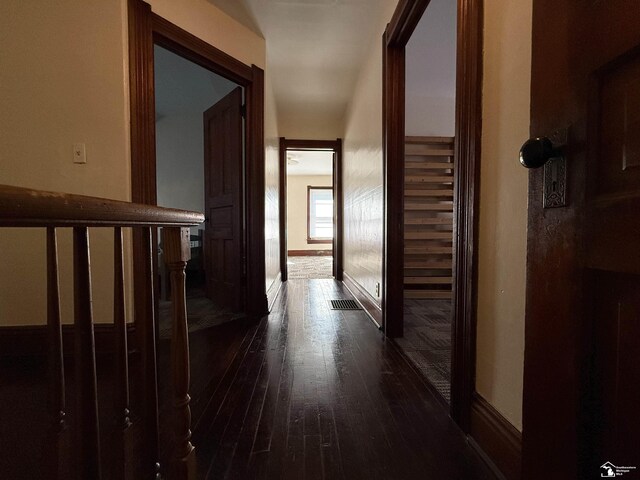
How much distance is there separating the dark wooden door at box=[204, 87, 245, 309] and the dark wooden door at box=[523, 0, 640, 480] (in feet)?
8.30

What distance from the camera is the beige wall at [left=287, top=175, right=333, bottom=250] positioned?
9984 mm

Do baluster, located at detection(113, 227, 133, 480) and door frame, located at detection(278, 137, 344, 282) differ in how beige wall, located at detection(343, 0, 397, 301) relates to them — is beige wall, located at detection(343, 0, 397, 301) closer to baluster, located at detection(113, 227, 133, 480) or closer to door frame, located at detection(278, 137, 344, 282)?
door frame, located at detection(278, 137, 344, 282)

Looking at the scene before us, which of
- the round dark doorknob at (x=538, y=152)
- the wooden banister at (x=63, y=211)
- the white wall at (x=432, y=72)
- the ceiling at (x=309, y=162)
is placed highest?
the ceiling at (x=309, y=162)

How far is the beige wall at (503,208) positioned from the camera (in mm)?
901

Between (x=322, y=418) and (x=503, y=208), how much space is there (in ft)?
3.49

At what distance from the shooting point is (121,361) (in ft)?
2.38

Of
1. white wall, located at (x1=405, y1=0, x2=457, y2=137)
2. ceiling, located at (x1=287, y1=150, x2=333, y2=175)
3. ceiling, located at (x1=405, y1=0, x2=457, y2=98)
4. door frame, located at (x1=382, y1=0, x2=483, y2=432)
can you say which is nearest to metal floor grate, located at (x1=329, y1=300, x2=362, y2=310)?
door frame, located at (x1=382, y1=0, x2=483, y2=432)

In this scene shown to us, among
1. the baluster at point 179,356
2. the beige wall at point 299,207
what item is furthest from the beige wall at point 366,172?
the beige wall at point 299,207

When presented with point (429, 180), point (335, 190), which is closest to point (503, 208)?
point (429, 180)

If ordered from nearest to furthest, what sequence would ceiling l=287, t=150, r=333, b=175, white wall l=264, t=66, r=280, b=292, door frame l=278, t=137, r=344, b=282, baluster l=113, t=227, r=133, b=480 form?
1. baluster l=113, t=227, r=133, b=480
2. white wall l=264, t=66, r=280, b=292
3. door frame l=278, t=137, r=344, b=282
4. ceiling l=287, t=150, r=333, b=175

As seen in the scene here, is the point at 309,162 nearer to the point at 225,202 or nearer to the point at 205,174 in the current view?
the point at 205,174

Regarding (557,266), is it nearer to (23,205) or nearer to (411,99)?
(23,205)

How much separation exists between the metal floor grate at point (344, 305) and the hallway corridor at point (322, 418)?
37.9 inches

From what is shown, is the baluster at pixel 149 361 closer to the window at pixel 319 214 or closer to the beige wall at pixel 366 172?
the beige wall at pixel 366 172
